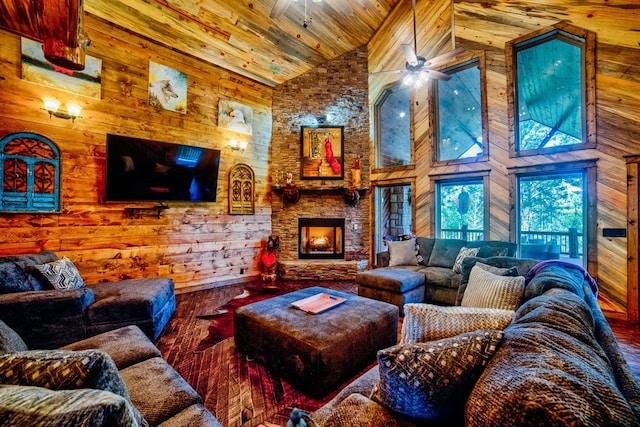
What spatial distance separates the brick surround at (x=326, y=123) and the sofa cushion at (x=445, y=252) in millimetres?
1788

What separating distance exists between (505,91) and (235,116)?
4860 mm

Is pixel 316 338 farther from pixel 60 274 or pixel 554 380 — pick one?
pixel 60 274

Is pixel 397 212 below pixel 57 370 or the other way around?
the other way around

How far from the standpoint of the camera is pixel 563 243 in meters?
3.96

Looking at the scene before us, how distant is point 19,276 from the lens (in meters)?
2.40

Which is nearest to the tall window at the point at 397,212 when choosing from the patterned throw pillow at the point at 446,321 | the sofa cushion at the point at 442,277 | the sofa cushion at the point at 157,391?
the sofa cushion at the point at 442,277

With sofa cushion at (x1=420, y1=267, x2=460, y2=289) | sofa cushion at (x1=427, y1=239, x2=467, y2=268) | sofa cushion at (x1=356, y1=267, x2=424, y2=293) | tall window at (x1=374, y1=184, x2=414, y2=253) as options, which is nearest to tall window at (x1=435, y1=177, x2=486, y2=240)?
sofa cushion at (x1=427, y1=239, x2=467, y2=268)

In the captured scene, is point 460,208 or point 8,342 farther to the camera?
point 460,208

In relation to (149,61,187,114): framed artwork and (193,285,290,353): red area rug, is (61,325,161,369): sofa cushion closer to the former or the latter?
(193,285,290,353): red area rug

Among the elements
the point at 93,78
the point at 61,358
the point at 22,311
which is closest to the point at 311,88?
the point at 93,78

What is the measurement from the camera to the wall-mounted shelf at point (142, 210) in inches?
156

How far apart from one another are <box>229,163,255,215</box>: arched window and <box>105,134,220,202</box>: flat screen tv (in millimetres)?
398

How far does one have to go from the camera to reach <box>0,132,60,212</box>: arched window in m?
3.04

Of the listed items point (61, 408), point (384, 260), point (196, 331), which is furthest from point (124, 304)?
point (384, 260)
